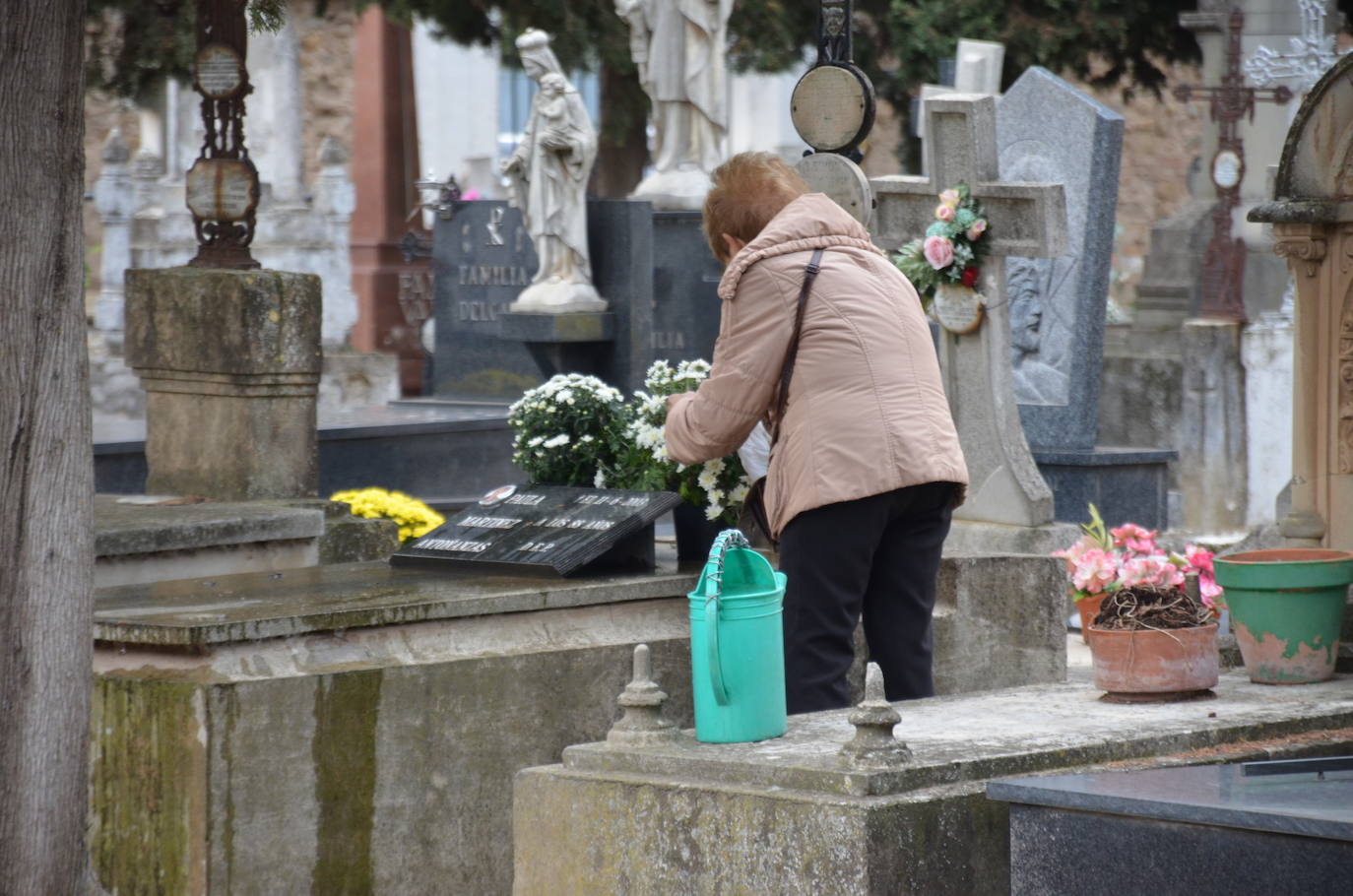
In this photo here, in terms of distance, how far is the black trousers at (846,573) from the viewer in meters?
4.60

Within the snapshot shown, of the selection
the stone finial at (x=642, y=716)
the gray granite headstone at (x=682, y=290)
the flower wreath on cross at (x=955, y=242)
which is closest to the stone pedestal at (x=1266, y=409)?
the gray granite headstone at (x=682, y=290)

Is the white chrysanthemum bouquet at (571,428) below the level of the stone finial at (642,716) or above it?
above

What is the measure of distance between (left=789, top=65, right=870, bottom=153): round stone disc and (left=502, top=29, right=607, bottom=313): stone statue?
5659mm

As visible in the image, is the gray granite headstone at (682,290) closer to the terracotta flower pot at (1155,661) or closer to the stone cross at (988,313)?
the stone cross at (988,313)

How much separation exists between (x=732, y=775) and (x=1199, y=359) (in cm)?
1063

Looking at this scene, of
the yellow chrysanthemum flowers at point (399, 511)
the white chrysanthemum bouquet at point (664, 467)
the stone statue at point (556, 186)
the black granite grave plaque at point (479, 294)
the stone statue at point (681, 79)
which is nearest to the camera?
the white chrysanthemum bouquet at point (664, 467)

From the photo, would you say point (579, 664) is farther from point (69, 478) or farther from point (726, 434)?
point (69, 478)

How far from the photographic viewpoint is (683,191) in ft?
45.3

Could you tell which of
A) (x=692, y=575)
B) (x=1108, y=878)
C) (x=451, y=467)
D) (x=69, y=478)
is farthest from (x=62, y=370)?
(x=451, y=467)

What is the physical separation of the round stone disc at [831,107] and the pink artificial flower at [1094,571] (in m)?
1.59

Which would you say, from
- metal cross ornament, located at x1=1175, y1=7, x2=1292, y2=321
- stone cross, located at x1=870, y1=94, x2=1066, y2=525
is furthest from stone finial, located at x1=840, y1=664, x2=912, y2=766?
metal cross ornament, located at x1=1175, y1=7, x2=1292, y2=321

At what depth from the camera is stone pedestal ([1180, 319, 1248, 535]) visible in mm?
13477

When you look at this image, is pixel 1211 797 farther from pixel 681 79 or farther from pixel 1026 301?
pixel 681 79

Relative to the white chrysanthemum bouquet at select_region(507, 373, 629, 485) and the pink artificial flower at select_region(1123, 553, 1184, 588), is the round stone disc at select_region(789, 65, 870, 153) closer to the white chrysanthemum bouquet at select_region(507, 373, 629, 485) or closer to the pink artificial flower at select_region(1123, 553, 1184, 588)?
the white chrysanthemum bouquet at select_region(507, 373, 629, 485)
